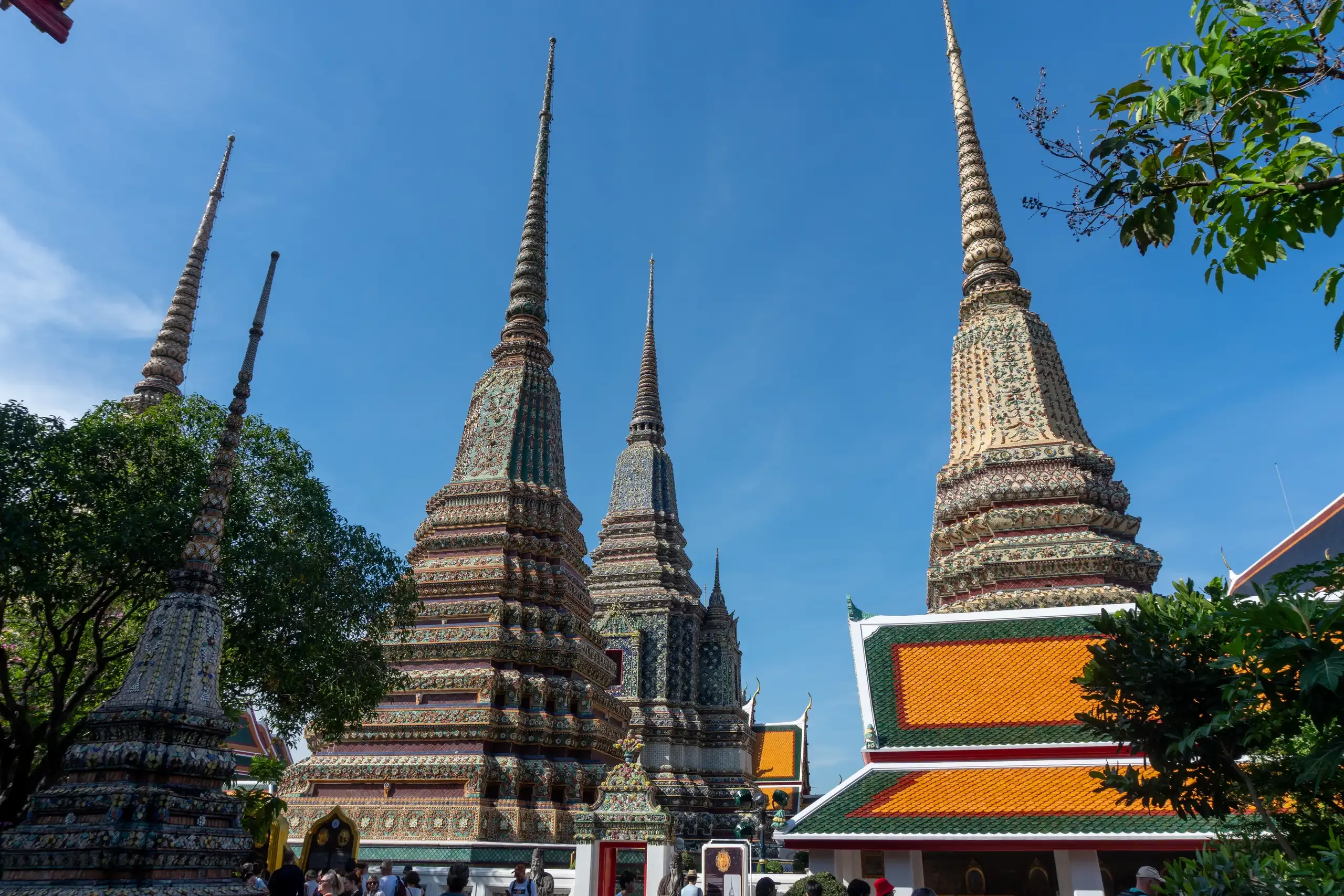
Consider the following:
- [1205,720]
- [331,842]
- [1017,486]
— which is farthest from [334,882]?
[1017,486]

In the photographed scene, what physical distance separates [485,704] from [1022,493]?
1293 centimetres

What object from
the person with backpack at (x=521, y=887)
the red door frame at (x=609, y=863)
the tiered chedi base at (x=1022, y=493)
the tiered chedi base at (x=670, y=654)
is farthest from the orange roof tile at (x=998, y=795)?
the tiered chedi base at (x=670, y=654)

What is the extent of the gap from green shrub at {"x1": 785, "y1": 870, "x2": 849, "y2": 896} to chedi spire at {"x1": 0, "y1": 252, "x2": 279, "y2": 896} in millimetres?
6549

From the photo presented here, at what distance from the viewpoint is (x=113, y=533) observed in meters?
10.3

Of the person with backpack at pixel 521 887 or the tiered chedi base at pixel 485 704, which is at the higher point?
the tiered chedi base at pixel 485 704

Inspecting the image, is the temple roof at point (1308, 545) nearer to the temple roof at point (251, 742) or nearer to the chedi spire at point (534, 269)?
the chedi spire at point (534, 269)

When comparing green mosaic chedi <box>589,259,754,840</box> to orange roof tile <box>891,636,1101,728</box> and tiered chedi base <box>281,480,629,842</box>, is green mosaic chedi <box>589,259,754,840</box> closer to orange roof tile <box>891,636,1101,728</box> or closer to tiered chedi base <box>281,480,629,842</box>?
tiered chedi base <box>281,480,629,842</box>

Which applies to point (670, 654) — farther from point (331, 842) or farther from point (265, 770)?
point (331, 842)

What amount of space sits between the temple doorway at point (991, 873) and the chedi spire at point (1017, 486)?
22.0 feet

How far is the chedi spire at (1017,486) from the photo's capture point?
17.4 metres

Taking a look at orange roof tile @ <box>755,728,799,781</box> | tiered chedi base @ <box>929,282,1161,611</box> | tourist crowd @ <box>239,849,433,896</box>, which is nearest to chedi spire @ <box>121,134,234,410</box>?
tourist crowd @ <box>239,849,433,896</box>

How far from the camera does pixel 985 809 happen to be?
11.1m

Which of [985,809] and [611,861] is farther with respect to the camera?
[611,861]

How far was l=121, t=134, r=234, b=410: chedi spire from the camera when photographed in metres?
23.6
